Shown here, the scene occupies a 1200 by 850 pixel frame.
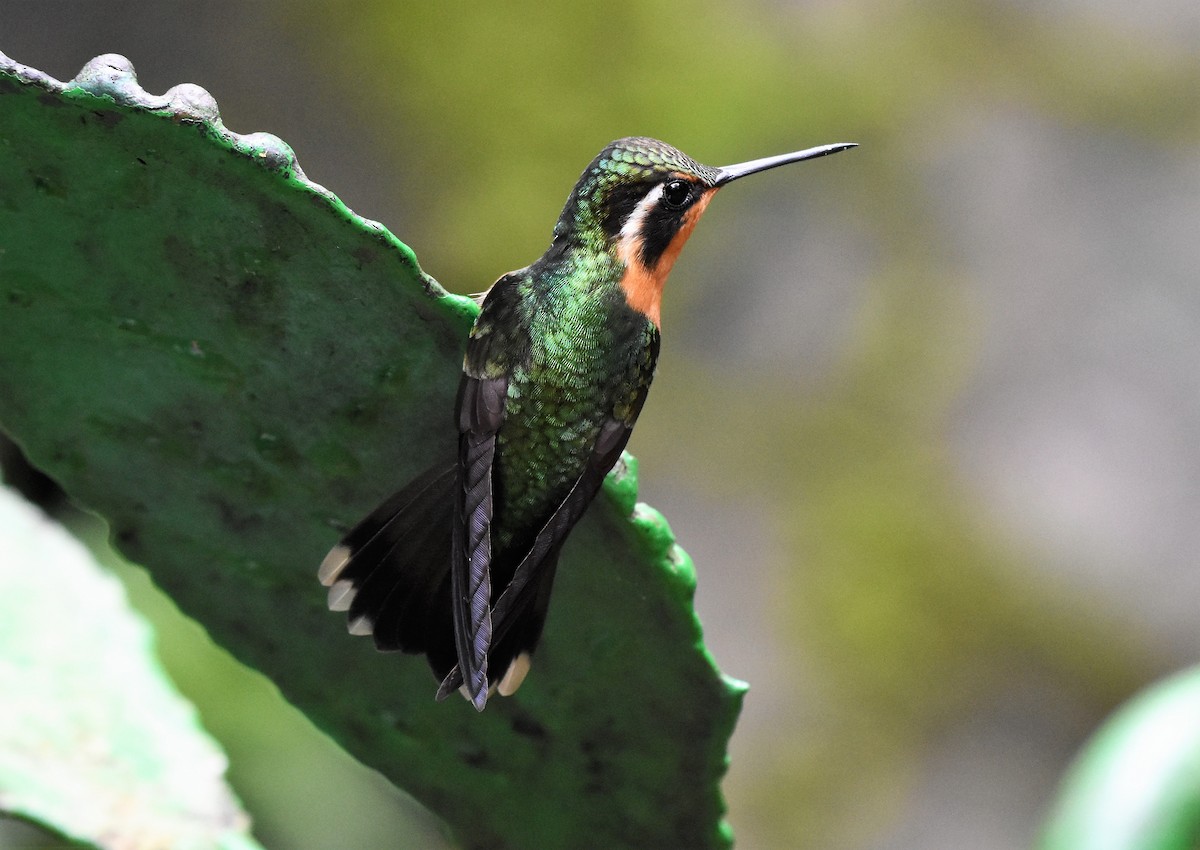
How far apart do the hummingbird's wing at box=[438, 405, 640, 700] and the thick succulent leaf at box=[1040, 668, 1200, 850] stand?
508mm

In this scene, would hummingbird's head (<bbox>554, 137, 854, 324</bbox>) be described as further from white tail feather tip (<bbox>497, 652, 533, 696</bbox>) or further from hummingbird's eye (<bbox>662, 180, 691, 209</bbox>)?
white tail feather tip (<bbox>497, 652, 533, 696</bbox>)

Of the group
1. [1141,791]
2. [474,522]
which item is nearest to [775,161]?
[474,522]

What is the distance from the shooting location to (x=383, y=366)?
875 mm

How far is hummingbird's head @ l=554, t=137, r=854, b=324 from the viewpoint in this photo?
43.2 inches

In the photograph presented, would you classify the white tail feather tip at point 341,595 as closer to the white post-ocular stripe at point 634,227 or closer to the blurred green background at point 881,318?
the white post-ocular stripe at point 634,227

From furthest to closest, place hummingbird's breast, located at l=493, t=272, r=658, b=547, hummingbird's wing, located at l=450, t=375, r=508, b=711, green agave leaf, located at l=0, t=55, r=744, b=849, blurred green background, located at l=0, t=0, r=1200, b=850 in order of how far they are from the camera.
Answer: blurred green background, located at l=0, t=0, r=1200, b=850 → hummingbird's breast, located at l=493, t=272, r=658, b=547 → hummingbird's wing, located at l=450, t=375, r=508, b=711 → green agave leaf, located at l=0, t=55, r=744, b=849

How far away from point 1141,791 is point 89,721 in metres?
0.86

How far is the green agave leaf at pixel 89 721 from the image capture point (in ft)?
3.28

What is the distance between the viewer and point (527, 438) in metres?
1.05

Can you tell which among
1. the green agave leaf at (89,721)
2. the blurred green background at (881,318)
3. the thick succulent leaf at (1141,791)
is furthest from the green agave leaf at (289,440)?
the blurred green background at (881,318)

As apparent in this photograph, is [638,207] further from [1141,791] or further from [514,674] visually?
[1141,791]

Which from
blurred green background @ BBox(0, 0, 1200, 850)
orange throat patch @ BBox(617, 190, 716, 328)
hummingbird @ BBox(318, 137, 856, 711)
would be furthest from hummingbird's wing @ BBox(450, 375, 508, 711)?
blurred green background @ BBox(0, 0, 1200, 850)

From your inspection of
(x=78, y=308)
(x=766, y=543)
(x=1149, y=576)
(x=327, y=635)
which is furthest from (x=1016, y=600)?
(x=78, y=308)

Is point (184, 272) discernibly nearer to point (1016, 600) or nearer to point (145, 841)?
point (145, 841)
